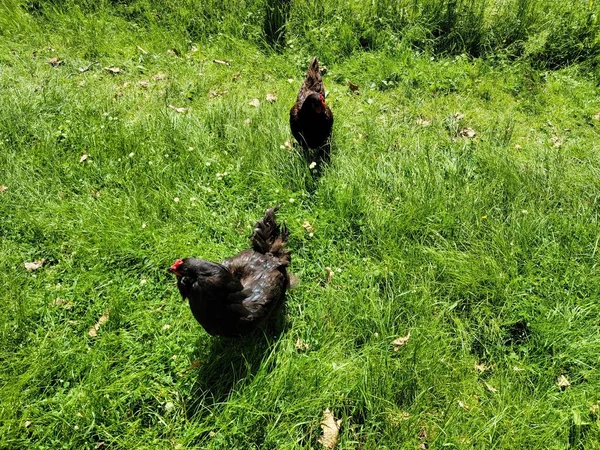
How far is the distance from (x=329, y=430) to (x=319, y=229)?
1.69m

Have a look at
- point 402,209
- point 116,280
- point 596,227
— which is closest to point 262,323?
point 116,280

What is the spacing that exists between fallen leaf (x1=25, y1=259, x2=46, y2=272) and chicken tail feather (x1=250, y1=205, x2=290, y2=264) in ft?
5.92

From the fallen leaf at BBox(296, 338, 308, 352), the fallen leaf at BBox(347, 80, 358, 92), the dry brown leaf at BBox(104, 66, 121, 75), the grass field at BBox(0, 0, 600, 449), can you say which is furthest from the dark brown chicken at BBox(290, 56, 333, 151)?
the dry brown leaf at BBox(104, 66, 121, 75)

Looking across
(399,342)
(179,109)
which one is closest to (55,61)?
(179,109)

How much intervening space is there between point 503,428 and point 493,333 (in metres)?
0.67

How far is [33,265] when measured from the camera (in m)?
3.51

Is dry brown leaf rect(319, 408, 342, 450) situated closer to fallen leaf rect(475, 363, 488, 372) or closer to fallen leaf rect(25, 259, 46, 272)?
fallen leaf rect(475, 363, 488, 372)

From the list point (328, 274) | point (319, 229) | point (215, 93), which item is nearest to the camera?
point (328, 274)

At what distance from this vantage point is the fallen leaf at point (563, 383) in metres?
2.80

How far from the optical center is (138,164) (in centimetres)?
419

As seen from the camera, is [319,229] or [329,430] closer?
[329,430]

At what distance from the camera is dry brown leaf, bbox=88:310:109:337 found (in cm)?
311

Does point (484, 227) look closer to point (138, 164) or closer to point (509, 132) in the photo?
point (509, 132)

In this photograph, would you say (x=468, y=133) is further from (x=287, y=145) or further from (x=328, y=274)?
(x=328, y=274)
